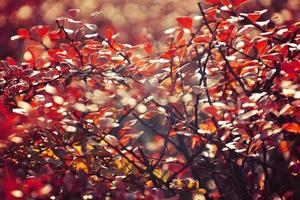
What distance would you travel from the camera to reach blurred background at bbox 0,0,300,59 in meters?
6.09

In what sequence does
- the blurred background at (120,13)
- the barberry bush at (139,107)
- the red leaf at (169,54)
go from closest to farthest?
the barberry bush at (139,107), the red leaf at (169,54), the blurred background at (120,13)

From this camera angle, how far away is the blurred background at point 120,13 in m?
6.09

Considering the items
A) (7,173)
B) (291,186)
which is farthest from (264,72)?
(7,173)

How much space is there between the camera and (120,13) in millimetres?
7289

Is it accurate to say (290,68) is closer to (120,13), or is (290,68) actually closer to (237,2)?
(237,2)

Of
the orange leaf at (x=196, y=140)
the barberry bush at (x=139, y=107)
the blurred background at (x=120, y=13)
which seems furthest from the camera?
the blurred background at (x=120, y=13)

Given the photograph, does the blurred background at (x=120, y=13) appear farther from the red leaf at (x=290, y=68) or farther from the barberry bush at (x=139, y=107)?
the red leaf at (x=290, y=68)

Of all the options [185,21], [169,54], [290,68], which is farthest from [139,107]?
[290,68]

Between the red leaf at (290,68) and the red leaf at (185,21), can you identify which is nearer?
the red leaf at (290,68)

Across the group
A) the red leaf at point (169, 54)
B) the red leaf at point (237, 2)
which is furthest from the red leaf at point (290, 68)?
the red leaf at point (169, 54)

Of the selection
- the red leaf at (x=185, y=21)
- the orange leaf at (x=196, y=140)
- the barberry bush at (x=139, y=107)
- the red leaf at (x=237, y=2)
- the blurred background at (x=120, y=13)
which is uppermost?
the red leaf at (x=237, y=2)

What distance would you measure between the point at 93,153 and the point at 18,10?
4.97 meters

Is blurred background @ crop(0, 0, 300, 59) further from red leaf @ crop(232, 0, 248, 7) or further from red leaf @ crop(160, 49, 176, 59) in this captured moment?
red leaf @ crop(160, 49, 176, 59)

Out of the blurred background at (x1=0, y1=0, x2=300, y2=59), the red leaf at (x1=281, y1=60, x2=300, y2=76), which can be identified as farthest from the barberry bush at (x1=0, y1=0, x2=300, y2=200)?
the blurred background at (x1=0, y1=0, x2=300, y2=59)
